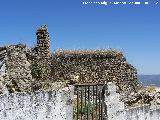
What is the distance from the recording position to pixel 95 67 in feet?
111

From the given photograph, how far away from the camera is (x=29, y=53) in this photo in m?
28.5

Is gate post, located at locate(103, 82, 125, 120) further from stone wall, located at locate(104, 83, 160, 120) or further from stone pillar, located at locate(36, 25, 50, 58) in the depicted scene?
stone pillar, located at locate(36, 25, 50, 58)

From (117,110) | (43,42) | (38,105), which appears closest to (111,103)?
(117,110)

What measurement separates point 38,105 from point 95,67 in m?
23.7

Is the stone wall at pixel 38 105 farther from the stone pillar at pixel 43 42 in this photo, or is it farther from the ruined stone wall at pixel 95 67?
the ruined stone wall at pixel 95 67

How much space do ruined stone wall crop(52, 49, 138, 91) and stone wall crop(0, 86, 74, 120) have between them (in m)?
20.9

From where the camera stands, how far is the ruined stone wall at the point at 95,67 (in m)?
32.2

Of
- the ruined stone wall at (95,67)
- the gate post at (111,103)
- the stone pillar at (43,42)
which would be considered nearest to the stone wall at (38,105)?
the gate post at (111,103)

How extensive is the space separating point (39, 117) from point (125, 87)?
24.0 m

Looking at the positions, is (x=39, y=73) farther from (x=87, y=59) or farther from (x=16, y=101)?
(x=16, y=101)

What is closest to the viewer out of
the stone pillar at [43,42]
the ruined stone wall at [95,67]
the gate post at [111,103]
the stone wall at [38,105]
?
the stone wall at [38,105]

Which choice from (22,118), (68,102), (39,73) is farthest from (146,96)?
(39,73)

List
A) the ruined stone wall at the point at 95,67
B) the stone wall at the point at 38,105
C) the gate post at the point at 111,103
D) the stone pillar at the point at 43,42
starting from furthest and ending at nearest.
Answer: the ruined stone wall at the point at 95,67, the stone pillar at the point at 43,42, the gate post at the point at 111,103, the stone wall at the point at 38,105

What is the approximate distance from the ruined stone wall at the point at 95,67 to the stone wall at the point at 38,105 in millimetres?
20877
